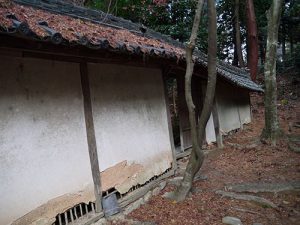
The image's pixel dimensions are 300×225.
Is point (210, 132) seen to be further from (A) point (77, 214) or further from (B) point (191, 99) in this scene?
(A) point (77, 214)

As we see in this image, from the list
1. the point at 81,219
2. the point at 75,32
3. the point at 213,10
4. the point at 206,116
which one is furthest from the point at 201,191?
the point at 75,32

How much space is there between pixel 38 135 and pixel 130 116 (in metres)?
2.29

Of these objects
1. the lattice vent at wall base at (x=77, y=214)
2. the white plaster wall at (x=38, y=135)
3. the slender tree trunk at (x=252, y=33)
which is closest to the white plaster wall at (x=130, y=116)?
the white plaster wall at (x=38, y=135)

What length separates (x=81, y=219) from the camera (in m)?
4.74

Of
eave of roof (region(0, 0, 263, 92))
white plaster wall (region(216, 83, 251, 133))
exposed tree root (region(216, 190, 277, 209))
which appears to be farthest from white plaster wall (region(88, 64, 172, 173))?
white plaster wall (region(216, 83, 251, 133))

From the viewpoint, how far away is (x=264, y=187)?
6254 millimetres

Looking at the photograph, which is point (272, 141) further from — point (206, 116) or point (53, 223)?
point (53, 223)

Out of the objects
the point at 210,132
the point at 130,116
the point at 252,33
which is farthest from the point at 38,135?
the point at 252,33

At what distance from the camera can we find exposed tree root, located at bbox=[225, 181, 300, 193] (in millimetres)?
6113

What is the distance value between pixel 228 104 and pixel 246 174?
20.8 feet

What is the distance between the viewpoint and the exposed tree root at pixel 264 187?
6.11 m

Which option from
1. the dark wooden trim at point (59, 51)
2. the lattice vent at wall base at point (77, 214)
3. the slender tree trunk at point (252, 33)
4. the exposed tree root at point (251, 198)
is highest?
the slender tree trunk at point (252, 33)

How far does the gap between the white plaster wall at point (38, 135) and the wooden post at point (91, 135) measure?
0.30 ft

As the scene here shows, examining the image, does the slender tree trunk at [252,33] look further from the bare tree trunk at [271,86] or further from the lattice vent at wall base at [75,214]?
the lattice vent at wall base at [75,214]
